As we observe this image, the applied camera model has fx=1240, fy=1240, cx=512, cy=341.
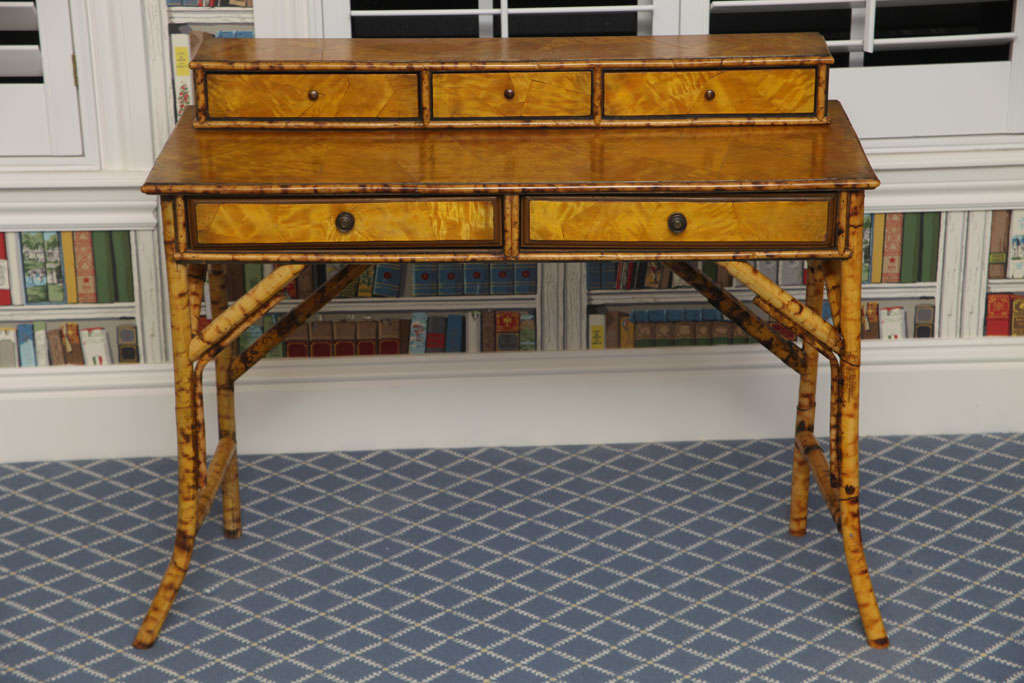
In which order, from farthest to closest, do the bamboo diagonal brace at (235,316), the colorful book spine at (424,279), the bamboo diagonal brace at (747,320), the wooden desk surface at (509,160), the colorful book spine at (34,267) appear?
the colorful book spine at (424,279)
the colorful book spine at (34,267)
the bamboo diagonal brace at (747,320)
the bamboo diagonal brace at (235,316)
the wooden desk surface at (509,160)

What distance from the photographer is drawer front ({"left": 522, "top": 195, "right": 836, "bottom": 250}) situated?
8.09 feet

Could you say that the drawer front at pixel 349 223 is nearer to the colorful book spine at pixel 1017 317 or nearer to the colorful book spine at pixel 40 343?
the colorful book spine at pixel 40 343

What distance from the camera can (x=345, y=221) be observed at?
8.14 ft

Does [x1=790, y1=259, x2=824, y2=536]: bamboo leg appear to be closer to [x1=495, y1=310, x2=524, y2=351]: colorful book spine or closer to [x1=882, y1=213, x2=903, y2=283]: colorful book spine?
[x1=882, y1=213, x2=903, y2=283]: colorful book spine

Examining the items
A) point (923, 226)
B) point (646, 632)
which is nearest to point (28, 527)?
point (646, 632)

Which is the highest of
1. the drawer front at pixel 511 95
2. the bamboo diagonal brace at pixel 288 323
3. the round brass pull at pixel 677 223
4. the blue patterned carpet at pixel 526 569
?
the drawer front at pixel 511 95

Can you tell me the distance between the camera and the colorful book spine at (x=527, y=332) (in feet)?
11.9

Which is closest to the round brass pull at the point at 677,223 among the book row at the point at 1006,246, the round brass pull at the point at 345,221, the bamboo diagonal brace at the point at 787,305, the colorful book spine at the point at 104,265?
the bamboo diagonal brace at the point at 787,305

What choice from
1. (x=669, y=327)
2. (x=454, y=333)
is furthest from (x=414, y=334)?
(x=669, y=327)

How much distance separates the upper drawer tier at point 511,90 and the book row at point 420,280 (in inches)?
32.4

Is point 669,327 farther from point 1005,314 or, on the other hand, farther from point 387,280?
point 1005,314

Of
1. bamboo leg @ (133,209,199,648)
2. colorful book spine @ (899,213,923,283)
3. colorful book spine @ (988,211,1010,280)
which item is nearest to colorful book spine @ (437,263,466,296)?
bamboo leg @ (133,209,199,648)

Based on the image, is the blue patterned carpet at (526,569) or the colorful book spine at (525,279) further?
the colorful book spine at (525,279)

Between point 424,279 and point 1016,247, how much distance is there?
1.74 m
